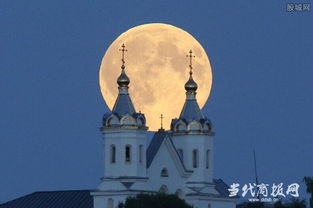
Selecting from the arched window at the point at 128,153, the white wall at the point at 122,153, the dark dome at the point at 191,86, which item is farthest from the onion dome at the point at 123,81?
the dark dome at the point at 191,86

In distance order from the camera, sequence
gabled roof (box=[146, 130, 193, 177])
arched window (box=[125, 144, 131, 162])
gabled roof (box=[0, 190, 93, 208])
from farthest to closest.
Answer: gabled roof (box=[0, 190, 93, 208]) → gabled roof (box=[146, 130, 193, 177]) → arched window (box=[125, 144, 131, 162])

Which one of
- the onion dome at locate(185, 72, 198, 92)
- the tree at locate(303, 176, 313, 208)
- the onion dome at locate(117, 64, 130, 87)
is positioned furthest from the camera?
the tree at locate(303, 176, 313, 208)

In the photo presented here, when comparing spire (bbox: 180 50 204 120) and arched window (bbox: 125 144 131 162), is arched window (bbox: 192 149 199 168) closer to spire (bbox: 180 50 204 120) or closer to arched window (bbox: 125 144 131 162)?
spire (bbox: 180 50 204 120)

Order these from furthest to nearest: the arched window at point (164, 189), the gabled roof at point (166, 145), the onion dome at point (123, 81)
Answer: the arched window at point (164, 189), the gabled roof at point (166, 145), the onion dome at point (123, 81)

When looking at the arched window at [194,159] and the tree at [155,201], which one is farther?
the arched window at [194,159]

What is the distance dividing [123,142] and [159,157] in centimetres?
516

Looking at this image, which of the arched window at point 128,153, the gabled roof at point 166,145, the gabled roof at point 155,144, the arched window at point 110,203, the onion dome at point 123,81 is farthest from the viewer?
the gabled roof at point 166,145

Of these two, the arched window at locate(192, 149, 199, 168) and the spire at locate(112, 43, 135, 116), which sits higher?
the spire at locate(112, 43, 135, 116)

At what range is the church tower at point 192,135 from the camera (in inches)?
4683

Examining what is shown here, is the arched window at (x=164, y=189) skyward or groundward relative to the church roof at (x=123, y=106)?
groundward

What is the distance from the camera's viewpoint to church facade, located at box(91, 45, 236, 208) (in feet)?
367

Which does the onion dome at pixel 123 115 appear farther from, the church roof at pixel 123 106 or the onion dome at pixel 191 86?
the onion dome at pixel 191 86

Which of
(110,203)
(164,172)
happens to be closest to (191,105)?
(164,172)

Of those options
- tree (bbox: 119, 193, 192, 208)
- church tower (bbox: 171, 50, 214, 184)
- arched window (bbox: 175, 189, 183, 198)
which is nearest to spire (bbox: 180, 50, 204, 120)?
church tower (bbox: 171, 50, 214, 184)
